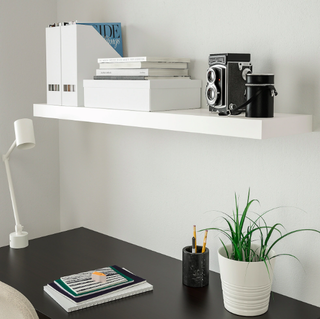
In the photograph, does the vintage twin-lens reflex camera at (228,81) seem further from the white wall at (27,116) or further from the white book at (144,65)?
the white wall at (27,116)

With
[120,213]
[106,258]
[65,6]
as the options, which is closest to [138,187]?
[120,213]

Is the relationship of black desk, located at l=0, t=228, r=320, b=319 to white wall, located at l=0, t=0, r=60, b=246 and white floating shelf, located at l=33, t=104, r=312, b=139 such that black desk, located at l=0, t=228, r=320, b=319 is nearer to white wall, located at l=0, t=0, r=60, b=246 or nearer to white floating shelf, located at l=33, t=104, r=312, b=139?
white wall, located at l=0, t=0, r=60, b=246

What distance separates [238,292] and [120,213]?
81 centimetres

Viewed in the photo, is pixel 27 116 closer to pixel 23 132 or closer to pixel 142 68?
pixel 23 132

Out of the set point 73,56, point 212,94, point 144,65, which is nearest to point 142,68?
point 144,65

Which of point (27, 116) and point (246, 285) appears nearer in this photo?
point (246, 285)

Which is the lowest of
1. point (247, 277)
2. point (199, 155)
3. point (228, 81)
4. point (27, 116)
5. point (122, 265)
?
point (122, 265)

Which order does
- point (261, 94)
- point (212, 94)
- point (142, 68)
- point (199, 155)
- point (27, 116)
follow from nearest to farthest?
point (261, 94)
point (212, 94)
point (142, 68)
point (199, 155)
point (27, 116)

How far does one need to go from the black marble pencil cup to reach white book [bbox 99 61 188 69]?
0.60 meters

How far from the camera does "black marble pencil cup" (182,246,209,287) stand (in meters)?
1.45

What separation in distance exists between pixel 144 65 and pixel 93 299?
722 millimetres

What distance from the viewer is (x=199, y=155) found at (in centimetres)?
159

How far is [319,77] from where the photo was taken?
1244 millimetres

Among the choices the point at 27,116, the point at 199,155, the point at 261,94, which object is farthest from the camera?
the point at 27,116
